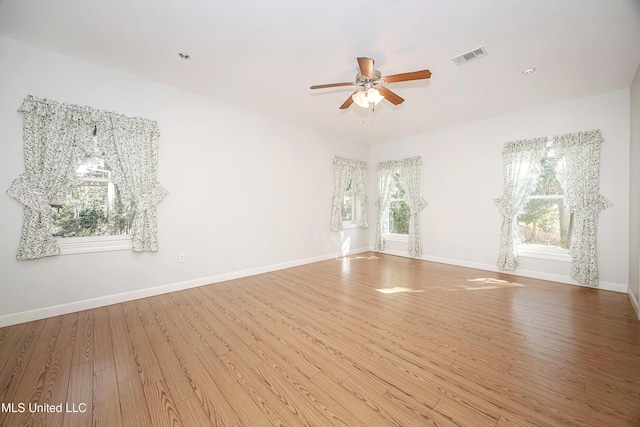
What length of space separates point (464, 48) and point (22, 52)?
488cm

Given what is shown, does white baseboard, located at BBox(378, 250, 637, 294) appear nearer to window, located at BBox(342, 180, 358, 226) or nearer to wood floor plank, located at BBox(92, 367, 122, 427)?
window, located at BBox(342, 180, 358, 226)

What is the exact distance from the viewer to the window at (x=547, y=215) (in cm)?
411

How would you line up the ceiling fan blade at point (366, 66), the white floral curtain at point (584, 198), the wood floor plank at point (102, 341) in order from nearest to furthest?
the wood floor plank at point (102, 341) < the ceiling fan blade at point (366, 66) < the white floral curtain at point (584, 198)

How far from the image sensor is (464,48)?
8.62 ft

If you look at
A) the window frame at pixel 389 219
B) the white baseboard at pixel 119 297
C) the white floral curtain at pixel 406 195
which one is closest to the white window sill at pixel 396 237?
the window frame at pixel 389 219

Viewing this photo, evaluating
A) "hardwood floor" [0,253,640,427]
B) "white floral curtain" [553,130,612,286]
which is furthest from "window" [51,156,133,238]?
"white floral curtain" [553,130,612,286]

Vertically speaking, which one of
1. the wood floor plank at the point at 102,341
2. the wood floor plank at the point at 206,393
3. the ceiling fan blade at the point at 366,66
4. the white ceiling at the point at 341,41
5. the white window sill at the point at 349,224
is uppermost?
the white ceiling at the point at 341,41

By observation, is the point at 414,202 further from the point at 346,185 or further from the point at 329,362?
the point at 329,362

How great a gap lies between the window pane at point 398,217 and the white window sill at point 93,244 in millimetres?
5615

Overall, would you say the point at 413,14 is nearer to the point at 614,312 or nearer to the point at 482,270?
the point at 614,312

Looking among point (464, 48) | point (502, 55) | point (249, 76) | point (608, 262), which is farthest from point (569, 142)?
point (249, 76)

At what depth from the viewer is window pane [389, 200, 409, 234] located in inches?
245

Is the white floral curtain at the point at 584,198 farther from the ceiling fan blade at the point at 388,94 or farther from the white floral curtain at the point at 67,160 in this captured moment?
the white floral curtain at the point at 67,160

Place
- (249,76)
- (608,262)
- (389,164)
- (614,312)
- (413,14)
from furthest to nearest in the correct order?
1. (389,164)
2. (608,262)
3. (249,76)
4. (614,312)
5. (413,14)
